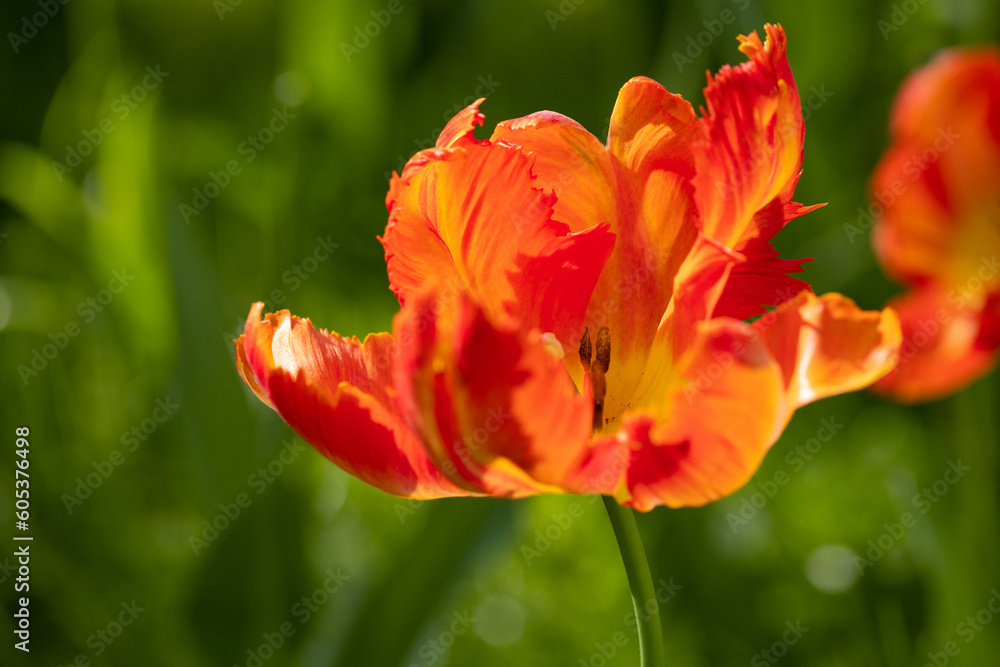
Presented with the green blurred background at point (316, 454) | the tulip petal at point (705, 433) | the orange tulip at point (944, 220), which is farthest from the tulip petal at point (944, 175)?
the tulip petal at point (705, 433)

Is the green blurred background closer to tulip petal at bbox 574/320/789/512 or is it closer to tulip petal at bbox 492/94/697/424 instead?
tulip petal at bbox 492/94/697/424

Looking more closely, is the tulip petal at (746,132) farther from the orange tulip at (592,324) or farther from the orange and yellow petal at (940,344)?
the orange and yellow petal at (940,344)

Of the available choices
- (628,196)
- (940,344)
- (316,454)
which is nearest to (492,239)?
(628,196)

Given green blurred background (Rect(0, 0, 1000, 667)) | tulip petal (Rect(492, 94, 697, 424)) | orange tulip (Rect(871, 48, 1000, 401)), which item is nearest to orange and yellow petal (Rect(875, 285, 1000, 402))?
orange tulip (Rect(871, 48, 1000, 401))

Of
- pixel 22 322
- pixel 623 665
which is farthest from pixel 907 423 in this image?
pixel 22 322

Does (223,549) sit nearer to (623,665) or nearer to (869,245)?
(623,665)

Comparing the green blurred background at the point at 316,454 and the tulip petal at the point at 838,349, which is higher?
the tulip petal at the point at 838,349

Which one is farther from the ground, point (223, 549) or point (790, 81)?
point (790, 81)
